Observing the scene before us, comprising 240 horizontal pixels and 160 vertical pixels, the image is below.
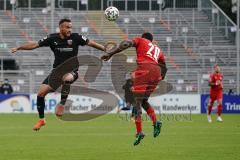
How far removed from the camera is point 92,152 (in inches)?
609

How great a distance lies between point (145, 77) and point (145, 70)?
0.21 meters

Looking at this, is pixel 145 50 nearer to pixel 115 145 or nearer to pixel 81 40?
pixel 81 40

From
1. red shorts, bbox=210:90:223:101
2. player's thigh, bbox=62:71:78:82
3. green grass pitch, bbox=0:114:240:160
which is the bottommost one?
red shorts, bbox=210:90:223:101

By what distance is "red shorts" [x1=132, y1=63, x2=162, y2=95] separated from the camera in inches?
700

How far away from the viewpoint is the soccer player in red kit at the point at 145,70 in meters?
17.2

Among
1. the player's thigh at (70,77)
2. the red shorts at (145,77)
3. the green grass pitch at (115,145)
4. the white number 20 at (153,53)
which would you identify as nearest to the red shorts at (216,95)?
the green grass pitch at (115,145)

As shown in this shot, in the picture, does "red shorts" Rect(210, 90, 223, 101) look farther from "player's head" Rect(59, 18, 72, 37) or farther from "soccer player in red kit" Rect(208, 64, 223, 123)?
"player's head" Rect(59, 18, 72, 37)

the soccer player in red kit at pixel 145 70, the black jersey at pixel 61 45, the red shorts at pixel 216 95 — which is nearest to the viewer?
the soccer player in red kit at pixel 145 70

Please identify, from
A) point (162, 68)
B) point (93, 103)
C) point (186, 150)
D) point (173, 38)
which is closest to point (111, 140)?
point (162, 68)

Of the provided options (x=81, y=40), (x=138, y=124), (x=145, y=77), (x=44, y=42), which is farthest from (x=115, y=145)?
(x=44, y=42)

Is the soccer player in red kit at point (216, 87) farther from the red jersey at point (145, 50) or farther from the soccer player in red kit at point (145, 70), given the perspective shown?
the red jersey at point (145, 50)

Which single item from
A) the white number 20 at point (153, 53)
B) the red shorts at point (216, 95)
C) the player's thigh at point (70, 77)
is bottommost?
the red shorts at point (216, 95)

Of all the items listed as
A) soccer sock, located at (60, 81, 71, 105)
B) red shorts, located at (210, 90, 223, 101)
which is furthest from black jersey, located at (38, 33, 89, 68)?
red shorts, located at (210, 90, 223, 101)

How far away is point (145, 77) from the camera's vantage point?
18016 millimetres
